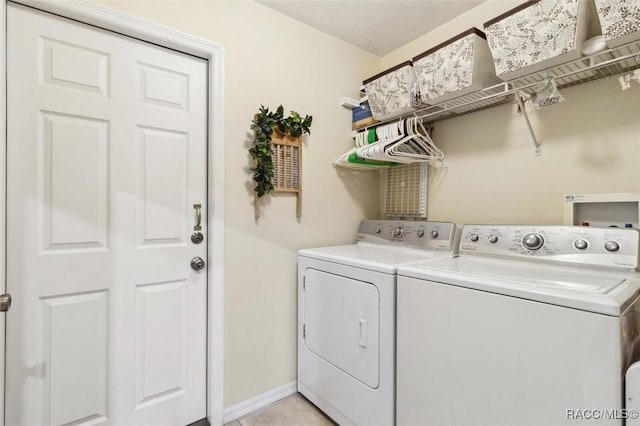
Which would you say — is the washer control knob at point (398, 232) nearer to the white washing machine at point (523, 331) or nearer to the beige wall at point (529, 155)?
the beige wall at point (529, 155)

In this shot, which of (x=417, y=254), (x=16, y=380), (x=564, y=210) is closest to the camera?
(x=16, y=380)

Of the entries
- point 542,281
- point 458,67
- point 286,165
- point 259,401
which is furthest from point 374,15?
point 259,401

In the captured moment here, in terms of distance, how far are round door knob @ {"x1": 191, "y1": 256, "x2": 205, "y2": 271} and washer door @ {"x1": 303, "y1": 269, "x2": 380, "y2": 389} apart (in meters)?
0.61

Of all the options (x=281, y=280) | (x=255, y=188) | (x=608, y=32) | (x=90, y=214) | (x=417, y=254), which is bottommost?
(x=281, y=280)

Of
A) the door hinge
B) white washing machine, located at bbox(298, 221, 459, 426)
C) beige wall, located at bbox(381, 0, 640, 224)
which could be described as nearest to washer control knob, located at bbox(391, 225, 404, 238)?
white washing machine, located at bbox(298, 221, 459, 426)

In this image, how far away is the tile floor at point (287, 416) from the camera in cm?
164

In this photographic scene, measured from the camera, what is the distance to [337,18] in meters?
1.90

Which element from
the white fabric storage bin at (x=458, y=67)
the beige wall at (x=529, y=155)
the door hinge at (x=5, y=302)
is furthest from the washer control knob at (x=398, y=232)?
the door hinge at (x=5, y=302)

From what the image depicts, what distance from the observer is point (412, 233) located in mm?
1845

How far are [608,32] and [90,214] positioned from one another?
2.23m

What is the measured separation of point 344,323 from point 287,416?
2.27ft

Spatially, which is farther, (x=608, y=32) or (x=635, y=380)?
(x=608, y=32)

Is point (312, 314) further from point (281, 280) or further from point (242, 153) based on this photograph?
point (242, 153)

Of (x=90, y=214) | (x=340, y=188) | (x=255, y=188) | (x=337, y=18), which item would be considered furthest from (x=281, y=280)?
(x=337, y=18)
